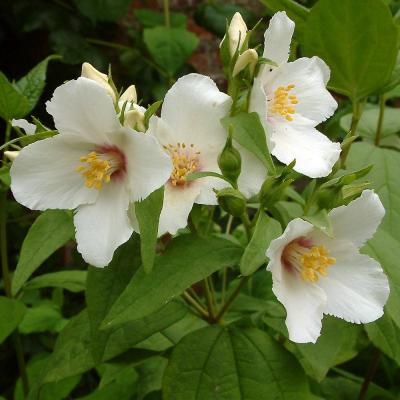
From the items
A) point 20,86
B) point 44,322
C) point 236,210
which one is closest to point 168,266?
point 236,210

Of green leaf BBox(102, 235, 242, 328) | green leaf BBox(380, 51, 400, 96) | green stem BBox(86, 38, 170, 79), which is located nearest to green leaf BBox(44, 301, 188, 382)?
green leaf BBox(102, 235, 242, 328)

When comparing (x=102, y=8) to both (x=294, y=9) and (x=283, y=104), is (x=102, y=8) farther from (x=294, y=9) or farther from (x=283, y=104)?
(x=283, y=104)

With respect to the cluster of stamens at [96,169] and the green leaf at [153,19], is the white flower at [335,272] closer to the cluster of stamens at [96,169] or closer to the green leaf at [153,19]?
the cluster of stamens at [96,169]

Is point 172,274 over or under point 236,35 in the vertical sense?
under

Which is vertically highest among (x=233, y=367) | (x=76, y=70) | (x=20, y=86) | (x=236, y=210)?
(x=236, y=210)

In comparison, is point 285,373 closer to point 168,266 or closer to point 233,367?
point 233,367

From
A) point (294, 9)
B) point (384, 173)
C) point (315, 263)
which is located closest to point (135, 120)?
point (315, 263)

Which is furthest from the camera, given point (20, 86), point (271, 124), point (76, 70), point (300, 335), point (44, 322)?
point (76, 70)
